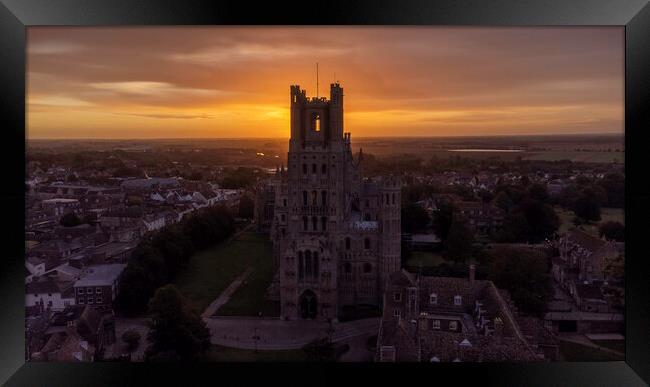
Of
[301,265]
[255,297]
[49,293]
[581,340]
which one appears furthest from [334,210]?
[49,293]

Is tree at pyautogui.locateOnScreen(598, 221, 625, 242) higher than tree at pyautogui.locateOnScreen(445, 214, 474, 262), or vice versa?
tree at pyautogui.locateOnScreen(598, 221, 625, 242)

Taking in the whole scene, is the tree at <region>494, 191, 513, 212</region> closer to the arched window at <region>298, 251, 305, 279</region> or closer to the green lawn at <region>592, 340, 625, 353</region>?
the green lawn at <region>592, 340, 625, 353</region>

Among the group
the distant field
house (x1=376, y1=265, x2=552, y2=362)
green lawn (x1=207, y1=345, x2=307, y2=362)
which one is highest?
the distant field

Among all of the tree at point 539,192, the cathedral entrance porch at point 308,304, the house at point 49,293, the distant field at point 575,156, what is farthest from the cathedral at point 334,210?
the house at point 49,293

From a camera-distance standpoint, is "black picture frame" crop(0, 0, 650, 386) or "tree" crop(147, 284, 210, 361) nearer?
"black picture frame" crop(0, 0, 650, 386)

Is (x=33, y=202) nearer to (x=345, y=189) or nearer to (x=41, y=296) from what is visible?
(x=41, y=296)

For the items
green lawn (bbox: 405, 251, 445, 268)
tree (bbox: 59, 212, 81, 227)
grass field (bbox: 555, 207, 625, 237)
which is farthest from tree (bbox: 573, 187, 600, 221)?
tree (bbox: 59, 212, 81, 227)

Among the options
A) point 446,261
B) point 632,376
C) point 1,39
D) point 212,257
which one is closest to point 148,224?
point 212,257

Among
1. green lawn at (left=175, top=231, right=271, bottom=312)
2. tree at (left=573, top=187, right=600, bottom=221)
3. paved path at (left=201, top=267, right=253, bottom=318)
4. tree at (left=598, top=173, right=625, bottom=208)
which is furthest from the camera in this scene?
green lawn at (left=175, top=231, right=271, bottom=312)
